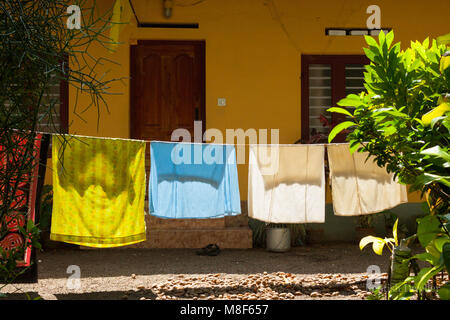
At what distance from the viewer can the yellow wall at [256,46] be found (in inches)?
330

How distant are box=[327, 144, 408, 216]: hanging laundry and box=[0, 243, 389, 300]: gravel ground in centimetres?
80

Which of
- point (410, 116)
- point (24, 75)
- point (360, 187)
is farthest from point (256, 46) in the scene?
point (24, 75)

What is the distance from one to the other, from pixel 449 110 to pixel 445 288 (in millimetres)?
676

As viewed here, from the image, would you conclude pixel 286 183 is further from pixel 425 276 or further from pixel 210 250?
pixel 425 276

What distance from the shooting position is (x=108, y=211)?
5.49 meters

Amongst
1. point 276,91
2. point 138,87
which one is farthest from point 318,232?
point 138,87

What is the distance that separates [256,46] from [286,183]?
299 cm

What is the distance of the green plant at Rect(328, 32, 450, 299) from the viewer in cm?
222

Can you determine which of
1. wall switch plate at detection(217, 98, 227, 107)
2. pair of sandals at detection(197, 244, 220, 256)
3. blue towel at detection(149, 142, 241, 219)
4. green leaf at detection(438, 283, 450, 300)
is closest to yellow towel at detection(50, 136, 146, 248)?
blue towel at detection(149, 142, 241, 219)

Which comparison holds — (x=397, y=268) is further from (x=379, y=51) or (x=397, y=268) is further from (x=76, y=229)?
(x=76, y=229)

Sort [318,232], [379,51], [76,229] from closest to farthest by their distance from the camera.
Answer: [379,51], [76,229], [318,232]

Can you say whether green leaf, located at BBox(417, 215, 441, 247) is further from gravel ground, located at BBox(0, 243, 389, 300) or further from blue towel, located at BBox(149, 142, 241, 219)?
blue towel, located at BBox(149, 142, 241, 219)

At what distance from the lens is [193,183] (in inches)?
245

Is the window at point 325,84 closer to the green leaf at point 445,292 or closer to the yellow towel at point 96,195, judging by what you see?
the yellow towel at point 96,195
